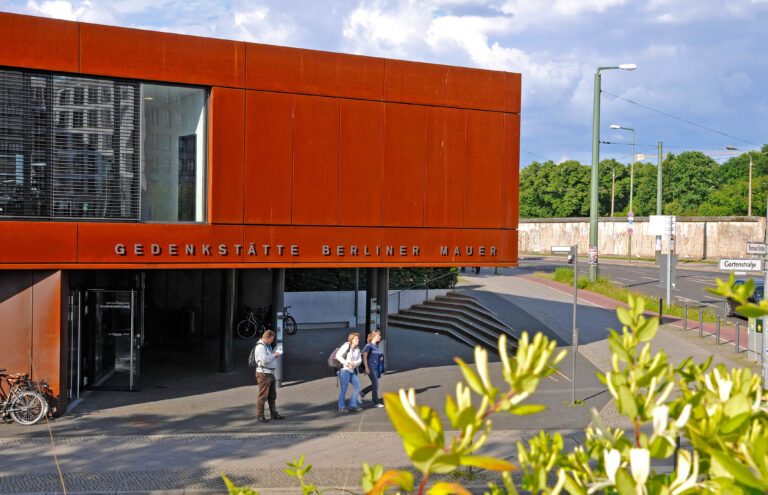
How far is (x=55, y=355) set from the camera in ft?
43.2

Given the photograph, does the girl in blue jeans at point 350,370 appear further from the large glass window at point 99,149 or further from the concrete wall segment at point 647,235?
the concrete wall segment at point 647,235

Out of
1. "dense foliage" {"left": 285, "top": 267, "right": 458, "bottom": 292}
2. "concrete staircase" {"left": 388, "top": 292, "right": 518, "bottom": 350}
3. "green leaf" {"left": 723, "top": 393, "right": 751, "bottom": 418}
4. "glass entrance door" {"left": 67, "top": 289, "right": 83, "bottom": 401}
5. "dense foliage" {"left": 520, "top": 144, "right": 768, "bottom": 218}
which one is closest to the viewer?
"green leaf" {"left": 723, "top": 393, "right": 751, "bottom": 418}

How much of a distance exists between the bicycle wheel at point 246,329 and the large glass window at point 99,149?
858 centimetres

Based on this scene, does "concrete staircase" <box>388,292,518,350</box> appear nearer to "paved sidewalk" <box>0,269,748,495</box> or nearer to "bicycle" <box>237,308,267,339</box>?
"paved sidewalk" <box>0,269,748,495</box>

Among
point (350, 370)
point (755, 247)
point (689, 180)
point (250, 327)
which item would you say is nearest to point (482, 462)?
point (350, 370)

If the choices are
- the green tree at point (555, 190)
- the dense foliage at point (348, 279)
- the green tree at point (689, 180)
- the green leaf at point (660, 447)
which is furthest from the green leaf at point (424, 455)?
the green tree at point (555, 190)

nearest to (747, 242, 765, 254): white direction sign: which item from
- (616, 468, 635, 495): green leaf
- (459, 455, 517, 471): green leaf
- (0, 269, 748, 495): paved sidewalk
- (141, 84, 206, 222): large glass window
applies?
(0, 269, 748, 495): paved sidewalk

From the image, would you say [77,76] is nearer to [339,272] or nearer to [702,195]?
[339,272]

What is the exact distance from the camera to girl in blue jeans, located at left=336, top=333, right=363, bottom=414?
14148 mm

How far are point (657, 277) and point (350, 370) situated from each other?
96.5 feet

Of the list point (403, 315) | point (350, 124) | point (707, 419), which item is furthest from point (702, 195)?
point (707, 419)

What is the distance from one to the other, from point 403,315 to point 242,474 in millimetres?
13222

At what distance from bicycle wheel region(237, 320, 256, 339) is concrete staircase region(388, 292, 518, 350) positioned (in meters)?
4.17

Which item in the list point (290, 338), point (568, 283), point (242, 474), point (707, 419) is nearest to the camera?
point (707, 419)
